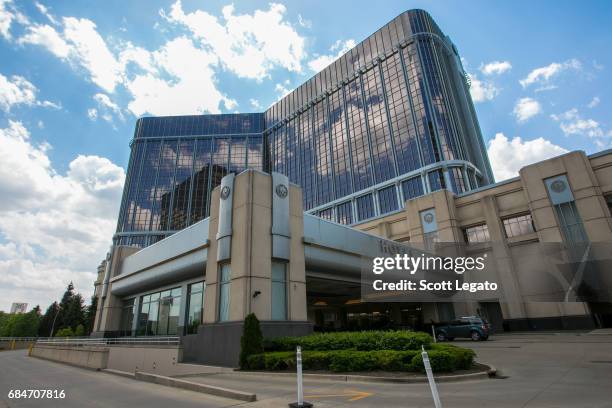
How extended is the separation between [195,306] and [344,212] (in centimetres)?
8203

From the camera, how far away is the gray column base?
15.1 m

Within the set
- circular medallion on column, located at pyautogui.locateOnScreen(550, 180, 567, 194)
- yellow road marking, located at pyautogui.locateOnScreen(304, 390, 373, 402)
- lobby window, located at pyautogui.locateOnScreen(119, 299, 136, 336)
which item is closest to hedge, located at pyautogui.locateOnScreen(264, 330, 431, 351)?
yellow road marking, located at pyautogui.locateOnScreen(304, 390, 373, 402)

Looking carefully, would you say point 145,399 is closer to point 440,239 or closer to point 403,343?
point 403,343

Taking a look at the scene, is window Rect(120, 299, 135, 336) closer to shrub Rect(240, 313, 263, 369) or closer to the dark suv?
shrub Rect(240, 313, 263, 369)

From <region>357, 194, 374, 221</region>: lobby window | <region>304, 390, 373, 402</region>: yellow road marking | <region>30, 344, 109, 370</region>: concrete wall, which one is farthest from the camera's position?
<region>357, 194, 374, 221</region>: lobby window

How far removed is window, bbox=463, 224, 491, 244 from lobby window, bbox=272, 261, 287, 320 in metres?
33.1

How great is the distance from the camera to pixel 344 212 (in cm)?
10131

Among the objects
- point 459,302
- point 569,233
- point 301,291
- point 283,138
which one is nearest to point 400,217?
point 459,302

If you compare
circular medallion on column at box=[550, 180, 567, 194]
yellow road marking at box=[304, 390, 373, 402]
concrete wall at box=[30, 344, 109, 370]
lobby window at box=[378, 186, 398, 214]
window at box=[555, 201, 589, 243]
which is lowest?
yellow road marking at box=[304, 390, 373, 402]

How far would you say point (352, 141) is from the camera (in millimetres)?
104500

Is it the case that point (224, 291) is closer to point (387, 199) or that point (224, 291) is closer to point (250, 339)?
point (250, 339)

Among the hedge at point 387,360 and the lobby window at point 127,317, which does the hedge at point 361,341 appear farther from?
the lobby window at point 127,317

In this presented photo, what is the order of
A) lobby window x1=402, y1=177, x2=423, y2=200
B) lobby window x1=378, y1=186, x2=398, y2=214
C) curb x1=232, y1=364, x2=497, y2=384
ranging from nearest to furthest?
1. curb x1=232, y1=364, x2=497, y2=384
2. lobby window x1=402, y1=177, x2=423, y2=200
3. lobby window x1=378, y1=186, x2=398, y2=214

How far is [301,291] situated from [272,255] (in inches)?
109
